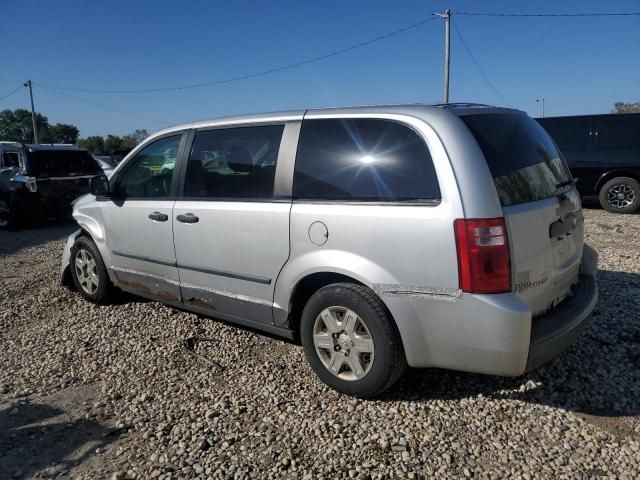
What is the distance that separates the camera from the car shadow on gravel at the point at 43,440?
2664mm

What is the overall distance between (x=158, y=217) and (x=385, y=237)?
215 cm

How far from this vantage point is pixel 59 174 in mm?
10438

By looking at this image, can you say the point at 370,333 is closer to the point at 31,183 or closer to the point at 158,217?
the point at 158,217

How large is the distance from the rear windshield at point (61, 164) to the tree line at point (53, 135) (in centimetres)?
4050

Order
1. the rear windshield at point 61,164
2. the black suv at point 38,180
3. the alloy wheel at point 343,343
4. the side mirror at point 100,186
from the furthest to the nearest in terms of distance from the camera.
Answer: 1. the rear windshield at point 61,164
2. the black suv at point 38,180
3. the side mirror at point 100,186
4. the alloy wheel at point 343,343

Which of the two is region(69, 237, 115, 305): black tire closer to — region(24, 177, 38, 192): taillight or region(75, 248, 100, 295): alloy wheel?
region(75, 248, 100, 295): alloy wheel

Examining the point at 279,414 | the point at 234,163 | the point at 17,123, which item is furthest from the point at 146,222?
the point at 17,123

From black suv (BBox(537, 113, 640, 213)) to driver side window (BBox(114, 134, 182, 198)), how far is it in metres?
8.56

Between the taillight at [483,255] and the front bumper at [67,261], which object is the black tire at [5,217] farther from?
the taillight at [483,255]

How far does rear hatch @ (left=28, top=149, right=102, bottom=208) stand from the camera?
10188 mm

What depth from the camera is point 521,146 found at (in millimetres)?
3119

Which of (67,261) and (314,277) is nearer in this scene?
(314,277)

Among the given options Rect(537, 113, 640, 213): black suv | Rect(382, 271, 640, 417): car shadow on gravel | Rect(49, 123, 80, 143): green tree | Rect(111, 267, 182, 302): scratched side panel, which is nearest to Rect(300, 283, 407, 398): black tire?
Rect(382, 271, 640, 417): car shadow on gravel

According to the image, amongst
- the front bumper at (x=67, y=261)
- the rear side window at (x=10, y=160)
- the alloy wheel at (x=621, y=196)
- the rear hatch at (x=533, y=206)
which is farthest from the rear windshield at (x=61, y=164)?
the alloy wheel at (x=621, y=196)
